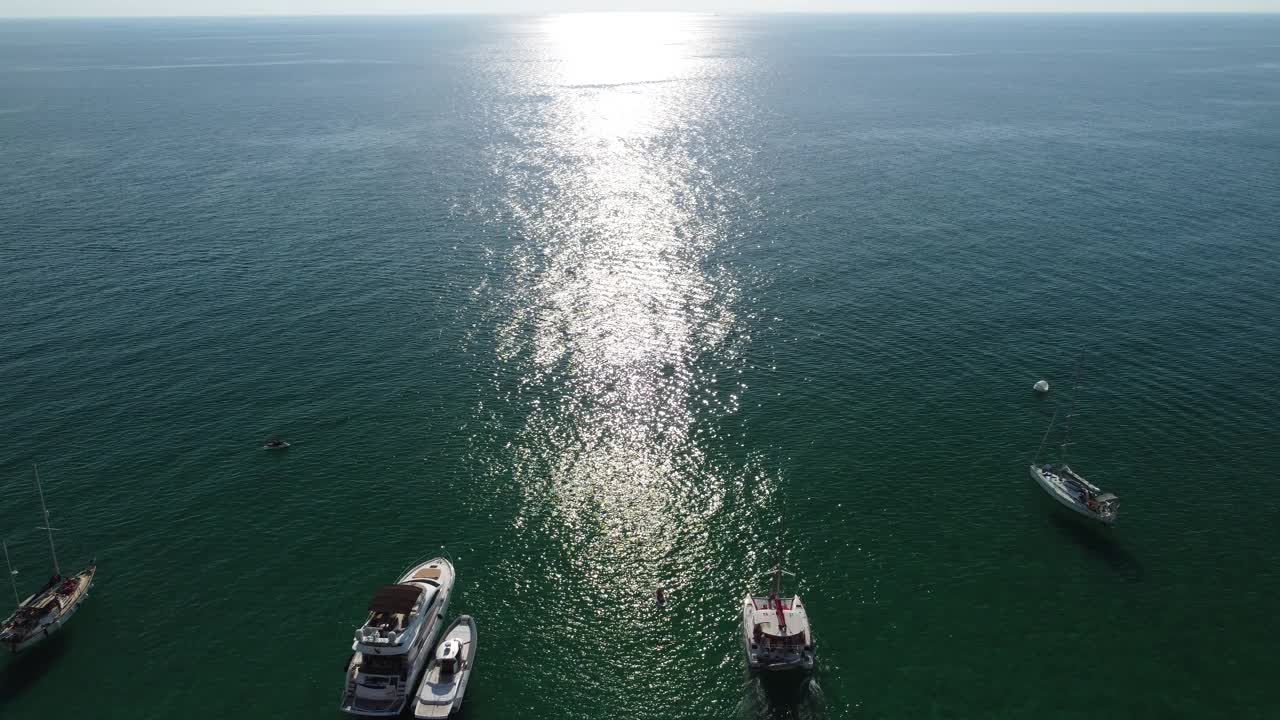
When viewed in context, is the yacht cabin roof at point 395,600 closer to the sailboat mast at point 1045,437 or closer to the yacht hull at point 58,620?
the yacht hull at point 58,620

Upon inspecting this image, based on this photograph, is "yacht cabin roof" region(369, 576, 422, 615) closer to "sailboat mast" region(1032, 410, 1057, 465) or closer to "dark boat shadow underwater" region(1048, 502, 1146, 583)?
"dark boat shadow underwater" region(1048, 502, 1146, 583)

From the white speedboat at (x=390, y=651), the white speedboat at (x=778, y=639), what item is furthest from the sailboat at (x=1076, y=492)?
the white speedboat at (x=390, y=651)

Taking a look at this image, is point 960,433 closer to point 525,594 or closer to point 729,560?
point 729,560

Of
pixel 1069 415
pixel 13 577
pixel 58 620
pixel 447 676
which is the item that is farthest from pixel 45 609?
pixel 1069 415

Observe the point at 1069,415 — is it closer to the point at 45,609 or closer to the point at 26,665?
the point at 45,609

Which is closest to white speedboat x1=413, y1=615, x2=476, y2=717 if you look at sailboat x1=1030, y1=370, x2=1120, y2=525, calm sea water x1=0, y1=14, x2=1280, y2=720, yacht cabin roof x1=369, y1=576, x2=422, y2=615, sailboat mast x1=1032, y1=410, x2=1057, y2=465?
calm sea water x1=0, y1=14, x2=1280, y2=720

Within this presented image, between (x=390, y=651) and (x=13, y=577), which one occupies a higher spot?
(x=390, y=651)
